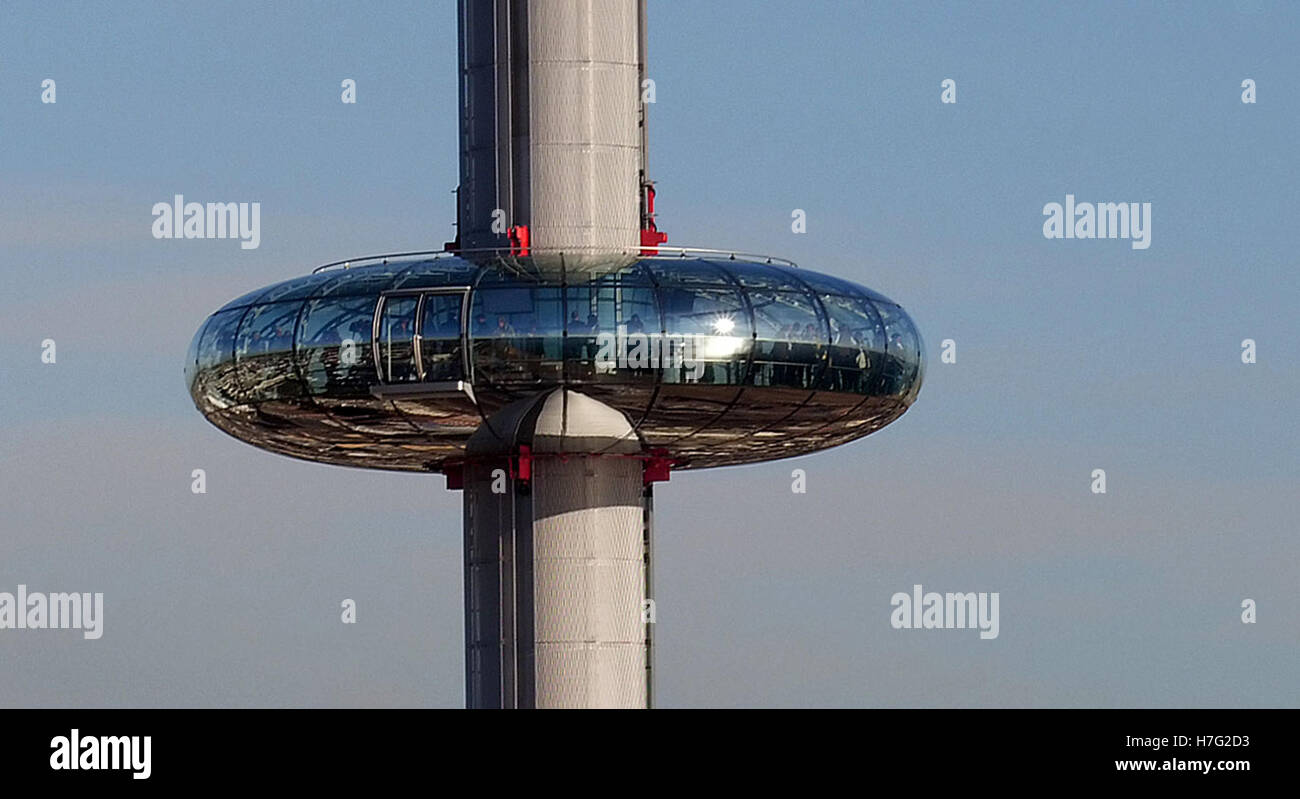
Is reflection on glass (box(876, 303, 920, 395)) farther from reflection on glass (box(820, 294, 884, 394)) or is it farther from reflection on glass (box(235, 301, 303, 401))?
reflection on glass (box(235, 301, 303, 401))

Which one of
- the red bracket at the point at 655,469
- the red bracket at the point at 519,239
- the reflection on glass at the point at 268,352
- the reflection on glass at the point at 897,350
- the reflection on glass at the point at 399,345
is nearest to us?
the reflection on glass at the point at 399,345

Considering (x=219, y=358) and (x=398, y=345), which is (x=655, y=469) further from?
(x=219, y=358)

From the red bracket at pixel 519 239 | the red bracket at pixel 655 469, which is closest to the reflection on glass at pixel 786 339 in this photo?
the red bracket at pixel 655 469

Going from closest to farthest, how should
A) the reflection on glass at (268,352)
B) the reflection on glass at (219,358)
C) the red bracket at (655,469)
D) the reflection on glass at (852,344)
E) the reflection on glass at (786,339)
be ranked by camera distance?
the reflection on glass at (786,339), the reflection on glass at (268,352), the reflection on glass at (852,344), the reflection on glass at (219,358), the red bracket at (655,469)

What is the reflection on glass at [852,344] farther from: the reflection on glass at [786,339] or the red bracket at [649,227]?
the red bracket at [649,227]

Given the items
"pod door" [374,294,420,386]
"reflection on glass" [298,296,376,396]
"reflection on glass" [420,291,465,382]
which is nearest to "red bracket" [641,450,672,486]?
"reflection on glass" [420,291,465,382]

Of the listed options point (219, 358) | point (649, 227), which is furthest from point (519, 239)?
point (219, 358)
